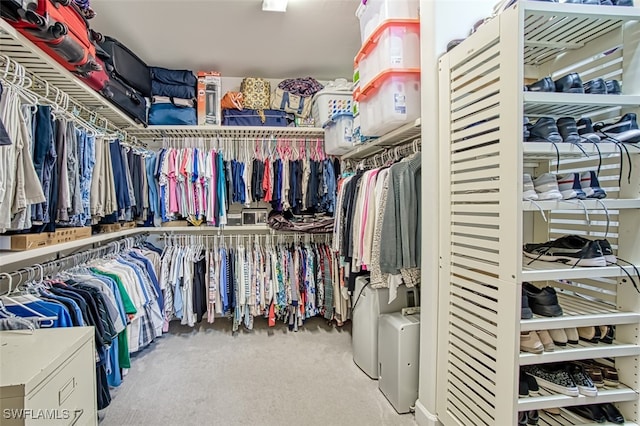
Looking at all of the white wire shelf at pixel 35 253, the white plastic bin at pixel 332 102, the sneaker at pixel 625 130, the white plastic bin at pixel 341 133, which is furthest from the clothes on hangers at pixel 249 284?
the sneaker at pixel 625 130

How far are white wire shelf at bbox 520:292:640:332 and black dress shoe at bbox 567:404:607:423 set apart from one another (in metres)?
0.42

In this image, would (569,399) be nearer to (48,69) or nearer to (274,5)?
(274,5)

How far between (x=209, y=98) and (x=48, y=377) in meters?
2.90

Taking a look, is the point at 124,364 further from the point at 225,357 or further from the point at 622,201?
the point at 622,201

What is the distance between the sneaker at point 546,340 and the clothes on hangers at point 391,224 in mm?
747

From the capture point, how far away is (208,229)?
11.2 ft

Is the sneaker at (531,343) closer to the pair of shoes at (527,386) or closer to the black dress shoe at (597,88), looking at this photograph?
the pair of shoes at (527,386)

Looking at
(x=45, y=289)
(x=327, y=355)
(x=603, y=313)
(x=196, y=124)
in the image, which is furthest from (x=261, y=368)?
(x=196, y=124)

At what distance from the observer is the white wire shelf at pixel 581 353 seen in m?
1.26

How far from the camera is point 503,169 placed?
50.3 inches

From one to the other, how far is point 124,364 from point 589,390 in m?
2.71

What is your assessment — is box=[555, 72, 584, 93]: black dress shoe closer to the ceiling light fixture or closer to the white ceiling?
the white ceiling

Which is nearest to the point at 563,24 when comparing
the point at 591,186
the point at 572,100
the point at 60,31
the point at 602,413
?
the point at 572,100

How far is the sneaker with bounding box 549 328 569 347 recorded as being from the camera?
1370mm
